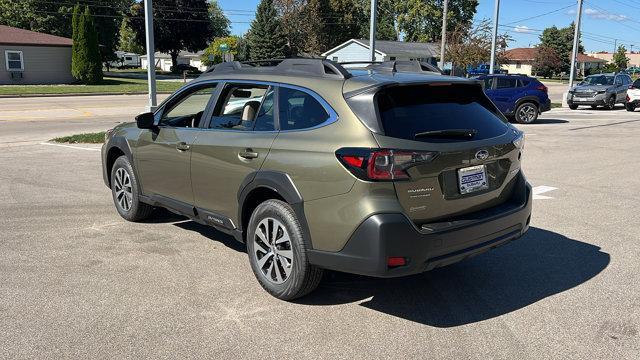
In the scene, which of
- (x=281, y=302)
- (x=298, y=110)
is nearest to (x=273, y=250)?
(x=281, y=302)

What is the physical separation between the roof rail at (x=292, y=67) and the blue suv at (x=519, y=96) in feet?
49.1

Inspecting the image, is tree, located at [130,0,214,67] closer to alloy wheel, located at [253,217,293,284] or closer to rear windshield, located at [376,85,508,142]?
alloy wheel, located at [253,217,293,284]

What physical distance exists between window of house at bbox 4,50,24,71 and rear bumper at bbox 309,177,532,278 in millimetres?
40732

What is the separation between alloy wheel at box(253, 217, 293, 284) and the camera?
4.12 m

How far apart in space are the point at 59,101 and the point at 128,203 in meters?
23.3

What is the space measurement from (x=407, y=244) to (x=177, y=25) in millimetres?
65611

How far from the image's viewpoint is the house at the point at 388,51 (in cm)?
6631

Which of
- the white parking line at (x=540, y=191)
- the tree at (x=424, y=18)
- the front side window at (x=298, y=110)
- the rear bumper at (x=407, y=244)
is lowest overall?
the white parking line at (x=540, y=191)

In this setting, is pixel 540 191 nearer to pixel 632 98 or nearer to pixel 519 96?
pixel 519 96

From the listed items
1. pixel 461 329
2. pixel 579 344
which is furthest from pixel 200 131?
pixel 579 344

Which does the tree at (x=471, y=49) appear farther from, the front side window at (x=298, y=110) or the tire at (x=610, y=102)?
the front side window at (x=298, y=110)

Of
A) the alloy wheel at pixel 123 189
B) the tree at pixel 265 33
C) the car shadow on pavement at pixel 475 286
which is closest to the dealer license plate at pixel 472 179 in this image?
the car shadow on pavement at pixel 475 286

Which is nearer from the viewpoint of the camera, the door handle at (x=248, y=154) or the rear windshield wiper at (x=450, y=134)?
the rear windshield wiper at (x=450, y=134)

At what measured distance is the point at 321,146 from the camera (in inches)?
149
